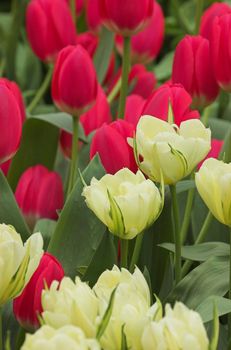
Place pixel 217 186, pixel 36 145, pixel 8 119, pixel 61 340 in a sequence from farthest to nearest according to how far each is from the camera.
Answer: pixel 36 145 → pixel 8 119 → pixel 217 186 → pixel 61 340

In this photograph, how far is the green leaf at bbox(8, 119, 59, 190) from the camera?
1415 millimetres

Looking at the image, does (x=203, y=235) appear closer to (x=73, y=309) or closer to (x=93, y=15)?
(x=73, y=309)

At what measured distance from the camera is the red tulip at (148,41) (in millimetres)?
1745

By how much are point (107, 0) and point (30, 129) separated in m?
0.23

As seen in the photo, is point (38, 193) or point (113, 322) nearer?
point (113, 322)

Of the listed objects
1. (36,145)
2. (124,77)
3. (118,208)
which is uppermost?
(118,208)

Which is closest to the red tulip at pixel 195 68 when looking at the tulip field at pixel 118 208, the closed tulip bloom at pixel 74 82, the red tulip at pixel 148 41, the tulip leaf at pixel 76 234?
the tulip field at pixel 118 208

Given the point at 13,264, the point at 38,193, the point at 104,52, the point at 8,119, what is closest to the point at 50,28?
the point at 104,52

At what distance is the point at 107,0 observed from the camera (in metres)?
1.30

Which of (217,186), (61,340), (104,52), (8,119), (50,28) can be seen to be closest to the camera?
(61,340)

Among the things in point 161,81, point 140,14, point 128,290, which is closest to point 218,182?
point 128,290

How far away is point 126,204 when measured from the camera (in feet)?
2.81

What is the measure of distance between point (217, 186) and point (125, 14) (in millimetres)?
493

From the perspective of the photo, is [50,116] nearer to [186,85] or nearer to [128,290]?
[186,85]
